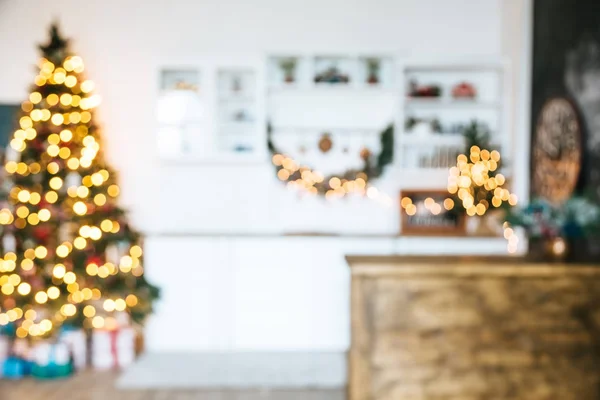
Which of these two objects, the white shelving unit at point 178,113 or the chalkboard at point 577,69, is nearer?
the chalkboard at point 577,69

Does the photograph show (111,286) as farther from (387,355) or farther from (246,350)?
(387,355)

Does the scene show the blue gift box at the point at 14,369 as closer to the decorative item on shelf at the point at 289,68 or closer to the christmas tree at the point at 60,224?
the christmas tree at the point at 60,224

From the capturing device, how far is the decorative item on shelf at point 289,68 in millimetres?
5199

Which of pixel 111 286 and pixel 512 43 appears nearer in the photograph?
pixel 111 286

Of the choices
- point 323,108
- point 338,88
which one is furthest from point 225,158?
point 338,88

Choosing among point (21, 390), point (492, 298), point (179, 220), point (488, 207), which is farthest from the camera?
point (179, 220)

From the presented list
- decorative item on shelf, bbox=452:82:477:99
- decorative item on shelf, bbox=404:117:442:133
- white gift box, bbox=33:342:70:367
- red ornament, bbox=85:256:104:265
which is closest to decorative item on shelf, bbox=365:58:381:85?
decorative item on shelf, bbox=404:117:442:133

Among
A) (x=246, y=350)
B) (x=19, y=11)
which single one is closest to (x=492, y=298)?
(x=246, y=350)

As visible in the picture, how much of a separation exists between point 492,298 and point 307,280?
1870mm

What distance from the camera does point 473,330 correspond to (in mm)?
2998

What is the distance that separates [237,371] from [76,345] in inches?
50.9

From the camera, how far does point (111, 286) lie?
14.7 ft

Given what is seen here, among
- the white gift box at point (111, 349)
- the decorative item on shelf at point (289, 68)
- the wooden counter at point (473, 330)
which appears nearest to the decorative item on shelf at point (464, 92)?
the decorative item on shelf at point (289, 68)

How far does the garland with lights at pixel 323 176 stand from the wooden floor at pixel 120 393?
2.01 metres
